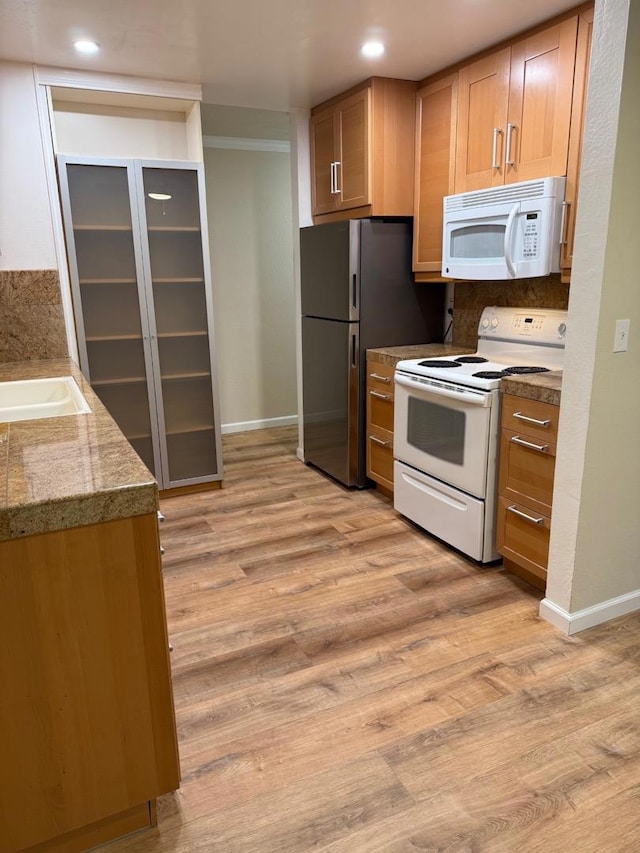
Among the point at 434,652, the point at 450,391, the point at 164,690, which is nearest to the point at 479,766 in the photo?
the point at 434,652

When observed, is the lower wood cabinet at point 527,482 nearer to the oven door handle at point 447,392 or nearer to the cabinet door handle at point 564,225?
the oven door handle at point 447,392

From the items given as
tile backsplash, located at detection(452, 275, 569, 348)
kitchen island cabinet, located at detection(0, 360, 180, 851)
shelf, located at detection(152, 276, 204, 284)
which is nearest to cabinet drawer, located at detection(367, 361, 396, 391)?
tile backsplash, located at detection(452, 275, 569, 348)

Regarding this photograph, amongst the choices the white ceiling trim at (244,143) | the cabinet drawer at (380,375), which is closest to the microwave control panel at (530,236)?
the cabinet drawer at (380,375)

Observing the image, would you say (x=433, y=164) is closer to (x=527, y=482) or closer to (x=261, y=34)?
(x=261, y=34)

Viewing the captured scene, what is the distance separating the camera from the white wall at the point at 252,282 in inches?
191

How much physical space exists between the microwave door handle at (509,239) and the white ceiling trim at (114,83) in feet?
6.45

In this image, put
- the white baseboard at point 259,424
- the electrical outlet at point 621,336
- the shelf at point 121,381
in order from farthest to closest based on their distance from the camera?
the white baseboard at point 259,424 → the shelf at point 121,381 → the electrical outlet at point 621,336

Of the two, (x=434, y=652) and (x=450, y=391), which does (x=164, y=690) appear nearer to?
(x=434, y=652)

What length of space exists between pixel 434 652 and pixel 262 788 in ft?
2.71

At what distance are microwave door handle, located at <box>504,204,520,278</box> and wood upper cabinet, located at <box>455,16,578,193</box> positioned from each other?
17 centimetres

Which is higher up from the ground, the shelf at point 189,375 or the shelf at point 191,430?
the shelf at point 189,375

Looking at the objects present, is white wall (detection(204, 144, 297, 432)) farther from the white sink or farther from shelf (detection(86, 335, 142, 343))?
the white sink

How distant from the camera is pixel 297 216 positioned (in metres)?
Result: 4.02

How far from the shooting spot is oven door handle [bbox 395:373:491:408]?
2.56 metres
